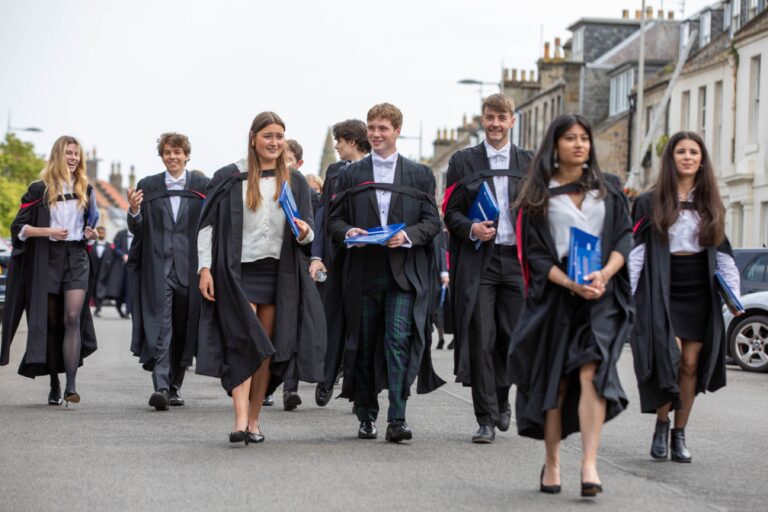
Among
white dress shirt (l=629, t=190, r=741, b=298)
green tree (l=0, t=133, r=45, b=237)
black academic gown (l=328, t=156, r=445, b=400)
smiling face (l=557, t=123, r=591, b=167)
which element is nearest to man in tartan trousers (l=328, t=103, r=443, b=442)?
black academic gown (l=328, t=156, r=445, b=400)

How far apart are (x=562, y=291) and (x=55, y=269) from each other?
5921 millimetres

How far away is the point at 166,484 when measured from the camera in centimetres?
809

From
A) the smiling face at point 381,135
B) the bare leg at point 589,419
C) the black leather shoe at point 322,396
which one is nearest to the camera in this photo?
the bare leg at point 589,419

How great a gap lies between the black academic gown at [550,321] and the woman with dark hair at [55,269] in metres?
5.52

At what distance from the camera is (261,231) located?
32.9 ft

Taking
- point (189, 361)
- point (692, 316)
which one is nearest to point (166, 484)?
point (692, 316)

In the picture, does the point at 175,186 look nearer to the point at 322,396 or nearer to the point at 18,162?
the point at 322,396

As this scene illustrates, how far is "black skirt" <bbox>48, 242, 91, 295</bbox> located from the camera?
12.8 meters

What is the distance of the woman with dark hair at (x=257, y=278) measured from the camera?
9.89 metres

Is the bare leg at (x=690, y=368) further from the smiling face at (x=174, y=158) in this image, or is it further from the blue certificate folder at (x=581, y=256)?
the smiling face at (x=174, y=158)

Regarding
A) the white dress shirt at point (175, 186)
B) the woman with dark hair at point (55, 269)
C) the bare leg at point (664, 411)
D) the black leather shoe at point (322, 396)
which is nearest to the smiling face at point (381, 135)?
the bare leg at point (664, 411)

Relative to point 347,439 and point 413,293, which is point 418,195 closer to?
point 413,293

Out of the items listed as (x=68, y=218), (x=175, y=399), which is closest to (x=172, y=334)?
(x=175, y=399)

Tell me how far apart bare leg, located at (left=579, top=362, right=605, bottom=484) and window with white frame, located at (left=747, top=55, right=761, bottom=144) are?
36.8m
